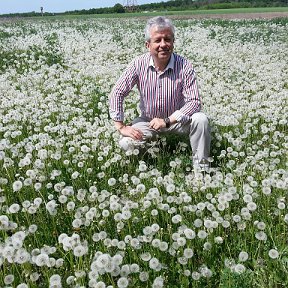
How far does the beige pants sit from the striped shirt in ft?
0.44

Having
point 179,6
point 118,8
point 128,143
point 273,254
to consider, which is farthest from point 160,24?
point 179,6

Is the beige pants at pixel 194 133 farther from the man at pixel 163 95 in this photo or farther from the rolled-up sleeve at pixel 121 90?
the rolled-up sleeve at pixel 121 90

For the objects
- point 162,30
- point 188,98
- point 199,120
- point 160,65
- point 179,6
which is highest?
point 162,30

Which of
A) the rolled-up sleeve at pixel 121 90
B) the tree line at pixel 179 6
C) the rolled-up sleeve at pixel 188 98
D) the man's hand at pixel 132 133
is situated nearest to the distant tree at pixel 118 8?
the tree line at pixel 179 6

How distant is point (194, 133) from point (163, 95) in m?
0.58

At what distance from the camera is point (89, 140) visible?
563cm

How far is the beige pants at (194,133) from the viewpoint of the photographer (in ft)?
16.8

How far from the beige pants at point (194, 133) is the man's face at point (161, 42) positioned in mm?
755

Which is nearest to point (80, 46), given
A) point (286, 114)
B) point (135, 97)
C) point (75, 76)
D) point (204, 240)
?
point (75, 76)

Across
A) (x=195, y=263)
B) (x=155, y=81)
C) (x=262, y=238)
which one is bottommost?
(x=195, y=263)

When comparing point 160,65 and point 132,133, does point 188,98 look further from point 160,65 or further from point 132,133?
point 132,133

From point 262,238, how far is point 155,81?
8.25 ft

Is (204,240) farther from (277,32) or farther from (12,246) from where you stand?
(277,32)

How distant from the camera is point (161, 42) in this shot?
495cm
